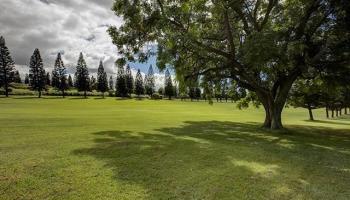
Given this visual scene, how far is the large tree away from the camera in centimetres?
1736

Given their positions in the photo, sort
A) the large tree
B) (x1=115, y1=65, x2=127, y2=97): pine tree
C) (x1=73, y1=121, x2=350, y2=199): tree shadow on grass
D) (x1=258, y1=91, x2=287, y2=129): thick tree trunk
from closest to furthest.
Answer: (x1=73, y1=121, x2=350, y2=199): tree shadow on grass < the large tree < (x1=258, y1=91, x2=287, y2=129): thick tree trunk < (x1=115, y1=65, x2=127, y2=97): pine tree

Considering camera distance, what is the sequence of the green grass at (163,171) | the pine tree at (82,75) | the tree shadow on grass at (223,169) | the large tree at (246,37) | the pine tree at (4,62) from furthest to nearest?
the pine tree at (82,75) → the pine tree at (4,62) → the large tree at (246,37) → the tree shadow on grass at (223,169) → the green grass at (163,171)

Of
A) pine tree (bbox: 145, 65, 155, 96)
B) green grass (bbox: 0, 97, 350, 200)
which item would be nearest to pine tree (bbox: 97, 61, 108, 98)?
pine tree (bbox: 145, 65, 155, 96)

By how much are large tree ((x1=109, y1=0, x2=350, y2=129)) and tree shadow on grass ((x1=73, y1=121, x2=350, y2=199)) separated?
639 centimetres

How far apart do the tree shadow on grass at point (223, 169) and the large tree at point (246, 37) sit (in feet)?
21.0

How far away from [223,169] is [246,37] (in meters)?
13.9

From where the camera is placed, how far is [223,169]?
9.18 meters

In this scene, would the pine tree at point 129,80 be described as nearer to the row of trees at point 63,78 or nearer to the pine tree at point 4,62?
the row of trees at point 63,78

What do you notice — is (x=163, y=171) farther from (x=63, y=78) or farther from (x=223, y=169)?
(x=63, y=78)

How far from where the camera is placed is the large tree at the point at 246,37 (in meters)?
17.4

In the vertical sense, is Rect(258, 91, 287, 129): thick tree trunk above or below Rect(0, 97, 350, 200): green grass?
above

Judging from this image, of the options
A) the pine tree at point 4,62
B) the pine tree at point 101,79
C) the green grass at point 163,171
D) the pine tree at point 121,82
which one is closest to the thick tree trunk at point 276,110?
the green grass at point 163,171

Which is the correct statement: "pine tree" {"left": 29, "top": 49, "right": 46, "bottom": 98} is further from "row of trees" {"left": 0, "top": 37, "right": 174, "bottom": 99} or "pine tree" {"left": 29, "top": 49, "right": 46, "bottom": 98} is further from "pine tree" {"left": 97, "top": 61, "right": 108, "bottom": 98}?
"pine tree" {"left": 97, "top": 61, "right": 108, "bottom": 98}

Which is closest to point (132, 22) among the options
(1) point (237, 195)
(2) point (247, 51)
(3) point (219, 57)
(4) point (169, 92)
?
(3) point (219, 57)
